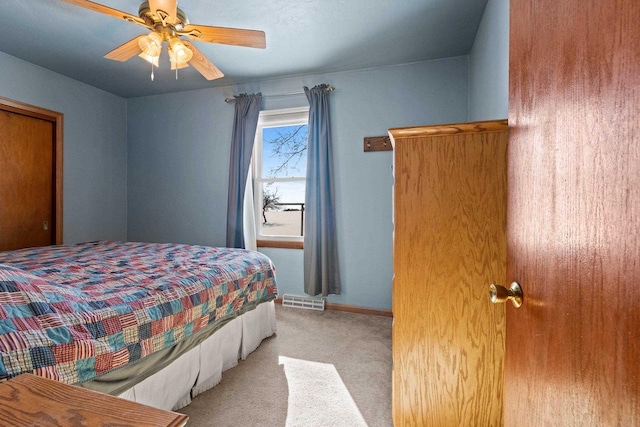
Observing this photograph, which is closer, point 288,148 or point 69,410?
point 69,410

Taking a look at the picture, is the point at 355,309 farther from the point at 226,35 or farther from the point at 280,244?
the point at 226,35

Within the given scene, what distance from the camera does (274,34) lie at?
2645mm

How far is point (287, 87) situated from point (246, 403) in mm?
3066

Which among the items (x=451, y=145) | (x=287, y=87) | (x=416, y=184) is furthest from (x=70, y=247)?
(x=451, y=145)

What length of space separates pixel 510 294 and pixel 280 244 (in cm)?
304

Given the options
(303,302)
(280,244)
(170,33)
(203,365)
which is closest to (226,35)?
(170,33)

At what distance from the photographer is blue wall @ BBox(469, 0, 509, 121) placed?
5.77 feet

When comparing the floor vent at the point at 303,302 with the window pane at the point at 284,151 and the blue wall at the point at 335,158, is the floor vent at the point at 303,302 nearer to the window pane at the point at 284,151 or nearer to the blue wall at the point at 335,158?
the blue wall at the point at 335,158

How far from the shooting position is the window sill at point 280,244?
3597 millimetres

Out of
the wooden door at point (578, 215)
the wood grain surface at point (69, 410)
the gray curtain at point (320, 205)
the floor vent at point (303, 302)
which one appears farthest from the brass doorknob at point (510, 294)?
the floor vent at point (303, 302)

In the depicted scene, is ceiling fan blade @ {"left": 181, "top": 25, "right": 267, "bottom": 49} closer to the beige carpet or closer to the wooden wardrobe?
the wooden wardrobe

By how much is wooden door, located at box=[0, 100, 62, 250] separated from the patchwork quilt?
3.35 feet

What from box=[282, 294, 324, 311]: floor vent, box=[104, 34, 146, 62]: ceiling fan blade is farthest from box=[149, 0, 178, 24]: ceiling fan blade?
box=[282, 294, 324, 311]: floor vent

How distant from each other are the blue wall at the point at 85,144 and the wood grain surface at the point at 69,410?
373cm
